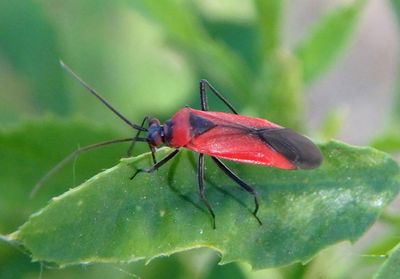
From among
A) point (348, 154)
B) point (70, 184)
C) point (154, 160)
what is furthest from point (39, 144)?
point (348, 154)

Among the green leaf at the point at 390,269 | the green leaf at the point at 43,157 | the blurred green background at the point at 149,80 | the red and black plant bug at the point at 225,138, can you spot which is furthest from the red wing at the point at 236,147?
the green leaf at the point at 390,269

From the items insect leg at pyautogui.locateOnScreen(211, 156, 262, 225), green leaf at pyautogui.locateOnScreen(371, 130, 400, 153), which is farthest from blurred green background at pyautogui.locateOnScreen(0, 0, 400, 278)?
insect leg at pyautogui.locateOnScreen(211, 156, 262, 225)

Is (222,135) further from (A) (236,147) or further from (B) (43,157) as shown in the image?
(B) (43,157)

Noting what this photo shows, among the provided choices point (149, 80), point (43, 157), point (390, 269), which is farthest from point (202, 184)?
point (149, 80)

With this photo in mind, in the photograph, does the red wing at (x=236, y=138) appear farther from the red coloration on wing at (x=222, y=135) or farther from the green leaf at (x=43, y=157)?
the green leaf at (x=43, y=157)

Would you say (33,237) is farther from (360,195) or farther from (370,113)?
(370,113)
